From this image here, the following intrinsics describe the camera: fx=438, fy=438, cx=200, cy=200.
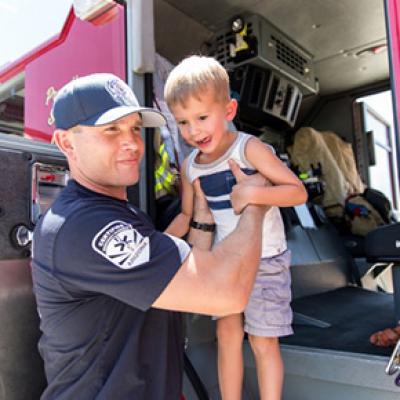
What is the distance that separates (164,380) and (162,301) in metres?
0.29

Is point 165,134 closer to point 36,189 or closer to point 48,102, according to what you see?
point 48,102

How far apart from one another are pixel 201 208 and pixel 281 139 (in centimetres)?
264

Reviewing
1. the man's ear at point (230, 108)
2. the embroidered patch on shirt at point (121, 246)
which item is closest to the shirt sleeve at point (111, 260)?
the embroidered patch on shirt at point (121, 246)

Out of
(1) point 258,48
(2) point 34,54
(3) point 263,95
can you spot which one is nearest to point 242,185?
(2) point 34,54

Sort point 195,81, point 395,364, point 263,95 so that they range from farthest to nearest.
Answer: point 263,95 → point 195,81 → point 395,364

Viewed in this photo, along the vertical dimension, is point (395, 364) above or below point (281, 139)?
below

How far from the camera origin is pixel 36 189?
4.19 feet

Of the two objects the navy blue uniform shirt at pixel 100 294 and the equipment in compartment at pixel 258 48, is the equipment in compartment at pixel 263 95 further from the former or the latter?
the navy blue uniform shirt at pixel 100 294

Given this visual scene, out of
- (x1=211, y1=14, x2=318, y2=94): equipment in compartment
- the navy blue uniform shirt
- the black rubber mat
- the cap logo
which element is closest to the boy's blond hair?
the cap logo

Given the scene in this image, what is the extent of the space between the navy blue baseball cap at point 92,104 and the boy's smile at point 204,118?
8.9 inches

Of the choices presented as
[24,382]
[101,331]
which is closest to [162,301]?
[101,331]

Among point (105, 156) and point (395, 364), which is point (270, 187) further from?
point (395, 364)

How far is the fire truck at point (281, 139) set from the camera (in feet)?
4.03

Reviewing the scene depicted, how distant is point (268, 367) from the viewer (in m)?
1.39
